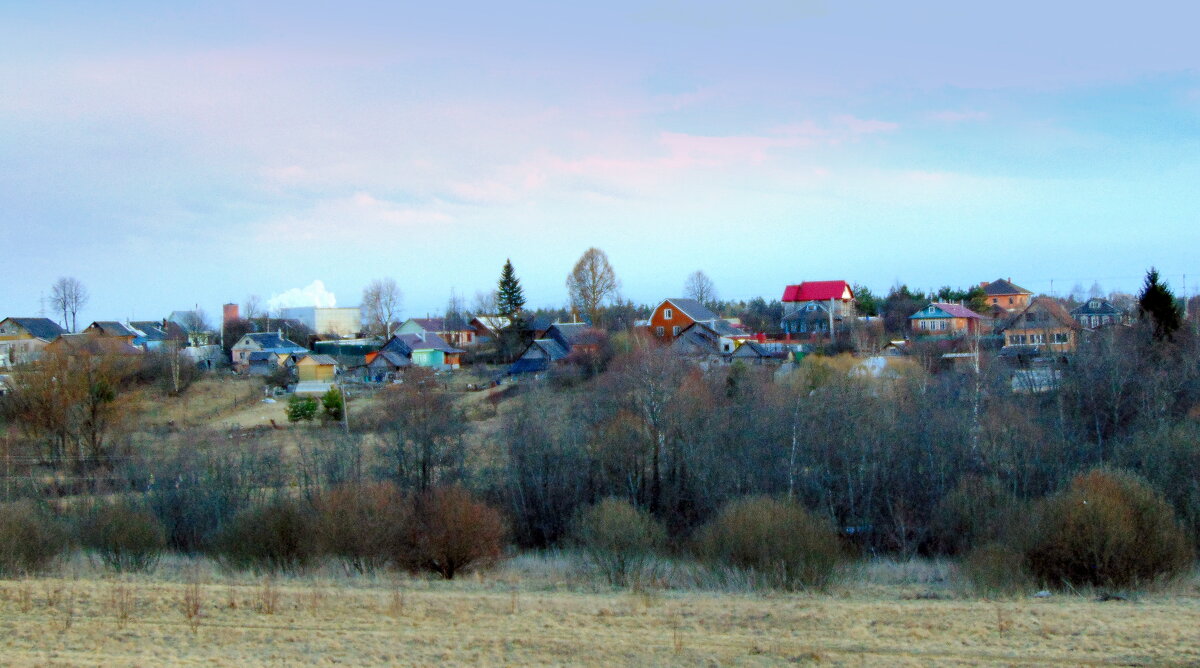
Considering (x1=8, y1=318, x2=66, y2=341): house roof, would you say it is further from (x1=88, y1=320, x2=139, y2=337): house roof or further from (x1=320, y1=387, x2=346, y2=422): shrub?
(x1=320, y1=387, x2=346, y2=422): shrub

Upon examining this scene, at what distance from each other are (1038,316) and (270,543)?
138 ft

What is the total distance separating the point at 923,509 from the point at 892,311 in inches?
1598

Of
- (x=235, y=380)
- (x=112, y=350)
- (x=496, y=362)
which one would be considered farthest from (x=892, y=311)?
(x=112, y=350)

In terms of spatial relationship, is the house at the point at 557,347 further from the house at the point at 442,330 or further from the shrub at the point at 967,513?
the shrub at the point at 967,513

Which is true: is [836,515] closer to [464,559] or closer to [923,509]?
[923,509]

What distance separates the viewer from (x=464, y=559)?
64.7 feet

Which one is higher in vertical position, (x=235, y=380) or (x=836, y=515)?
(x=235, y=380)

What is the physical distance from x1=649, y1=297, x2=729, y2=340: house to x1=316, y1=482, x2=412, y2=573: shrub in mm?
35405

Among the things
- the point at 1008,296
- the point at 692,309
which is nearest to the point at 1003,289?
the point at 1008,296

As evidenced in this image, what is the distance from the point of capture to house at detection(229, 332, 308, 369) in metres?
62.2

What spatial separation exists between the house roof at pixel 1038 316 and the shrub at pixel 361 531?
37.0m

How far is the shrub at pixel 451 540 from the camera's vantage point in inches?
769

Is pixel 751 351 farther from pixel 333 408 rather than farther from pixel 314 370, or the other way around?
pixel 314 370

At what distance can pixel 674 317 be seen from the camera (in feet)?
184
